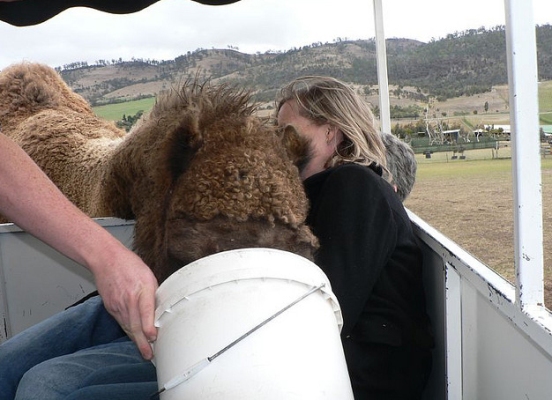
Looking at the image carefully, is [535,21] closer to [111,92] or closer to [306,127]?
[306,127]

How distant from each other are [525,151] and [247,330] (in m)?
0.76

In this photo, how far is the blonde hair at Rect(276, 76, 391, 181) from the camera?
256 cm

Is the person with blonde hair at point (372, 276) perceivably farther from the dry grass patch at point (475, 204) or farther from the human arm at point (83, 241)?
the human arm at point (83, 241)

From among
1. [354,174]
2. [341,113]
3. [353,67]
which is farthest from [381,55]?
[354,174]

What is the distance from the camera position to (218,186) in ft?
5.56

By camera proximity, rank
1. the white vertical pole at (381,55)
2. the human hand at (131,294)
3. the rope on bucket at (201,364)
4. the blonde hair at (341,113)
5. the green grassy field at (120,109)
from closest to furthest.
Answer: the rope on bucket at (201,364), the human hand at (131,294), the blonde hair at (341,113), the green grassy field at (120,109), the white vertical pole at (381,55)

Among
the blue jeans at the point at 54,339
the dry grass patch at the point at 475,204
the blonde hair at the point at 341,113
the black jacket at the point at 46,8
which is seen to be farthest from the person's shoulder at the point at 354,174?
the black jacket at the point at 46,8

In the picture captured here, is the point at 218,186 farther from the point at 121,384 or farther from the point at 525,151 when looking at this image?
the point at 525,151

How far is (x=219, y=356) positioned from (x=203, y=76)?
1741 mm

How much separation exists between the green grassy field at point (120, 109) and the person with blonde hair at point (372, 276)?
42.8 inches

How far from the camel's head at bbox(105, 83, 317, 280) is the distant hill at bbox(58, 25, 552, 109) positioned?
0.98 feet

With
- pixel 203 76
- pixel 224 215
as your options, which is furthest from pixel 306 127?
pixel 224 215

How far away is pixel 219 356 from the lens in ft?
3.41

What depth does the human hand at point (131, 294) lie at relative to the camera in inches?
47.8
